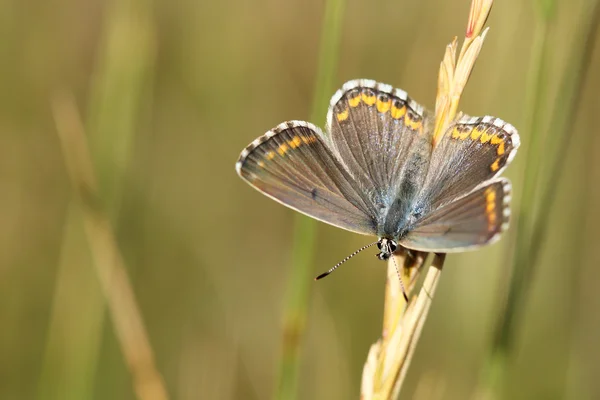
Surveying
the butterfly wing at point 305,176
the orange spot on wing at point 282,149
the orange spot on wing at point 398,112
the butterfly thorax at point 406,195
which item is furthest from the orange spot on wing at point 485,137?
the orange spot on wing at point 282,149

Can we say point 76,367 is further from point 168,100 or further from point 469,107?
point 168,100

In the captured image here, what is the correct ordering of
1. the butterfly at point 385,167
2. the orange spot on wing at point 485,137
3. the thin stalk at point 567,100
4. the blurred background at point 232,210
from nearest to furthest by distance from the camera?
the thin stalk at point 567,100 → the butterfly at point 385,167 → the orange spot on wing at point 485,137 → the blurred background at point 232,210

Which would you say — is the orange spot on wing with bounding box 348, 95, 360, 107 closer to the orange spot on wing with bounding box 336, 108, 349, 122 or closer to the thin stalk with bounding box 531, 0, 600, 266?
the orange spot on wing with bounding box 336, 108, 349, 122

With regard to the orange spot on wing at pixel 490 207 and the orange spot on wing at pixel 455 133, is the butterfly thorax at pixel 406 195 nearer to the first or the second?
the orange spot on wing at pixel 455 133

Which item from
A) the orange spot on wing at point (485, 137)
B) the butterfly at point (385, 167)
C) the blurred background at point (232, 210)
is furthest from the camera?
the blurred background at point (232, 210)

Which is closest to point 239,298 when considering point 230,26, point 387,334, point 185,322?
point 185,322

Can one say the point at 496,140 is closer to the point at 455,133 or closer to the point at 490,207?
the point at 455,133
